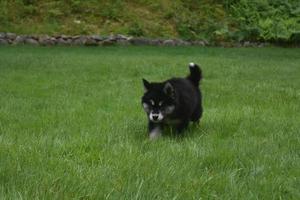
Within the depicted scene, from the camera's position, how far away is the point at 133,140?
5.59 metres

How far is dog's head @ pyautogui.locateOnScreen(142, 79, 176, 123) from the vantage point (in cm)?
582

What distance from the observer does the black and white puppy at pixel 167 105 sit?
5.85 m

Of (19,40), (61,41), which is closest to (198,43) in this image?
(61,41)

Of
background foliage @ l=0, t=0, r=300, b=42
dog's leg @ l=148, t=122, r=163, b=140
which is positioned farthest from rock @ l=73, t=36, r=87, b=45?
dog's leg @ l=148, t=122, r=163, b=140

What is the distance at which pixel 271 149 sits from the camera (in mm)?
5160

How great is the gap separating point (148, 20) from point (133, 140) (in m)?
18.7

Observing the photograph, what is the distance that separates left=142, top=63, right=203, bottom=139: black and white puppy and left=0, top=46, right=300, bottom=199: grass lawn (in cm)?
17

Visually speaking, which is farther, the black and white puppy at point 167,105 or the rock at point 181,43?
the rock at point 181,43

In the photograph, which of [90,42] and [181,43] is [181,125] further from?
[181,43]

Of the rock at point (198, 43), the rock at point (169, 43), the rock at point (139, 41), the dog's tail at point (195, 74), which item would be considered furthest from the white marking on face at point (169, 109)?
the rock at point (198, 43)

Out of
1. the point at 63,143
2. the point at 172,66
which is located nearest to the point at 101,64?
the point at 172,66

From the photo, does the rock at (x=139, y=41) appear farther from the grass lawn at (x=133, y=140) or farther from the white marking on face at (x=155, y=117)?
the white marking on face at (x=155, y=117)

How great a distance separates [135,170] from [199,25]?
68.1 ft

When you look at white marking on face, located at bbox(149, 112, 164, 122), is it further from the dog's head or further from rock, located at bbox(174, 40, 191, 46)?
rock, located at bbox(174, 40, 191, 46)
